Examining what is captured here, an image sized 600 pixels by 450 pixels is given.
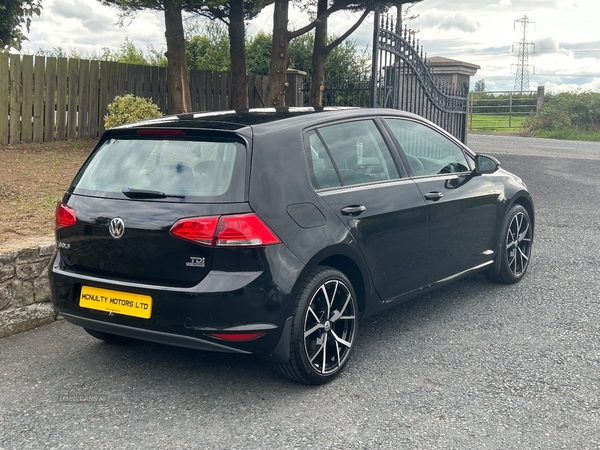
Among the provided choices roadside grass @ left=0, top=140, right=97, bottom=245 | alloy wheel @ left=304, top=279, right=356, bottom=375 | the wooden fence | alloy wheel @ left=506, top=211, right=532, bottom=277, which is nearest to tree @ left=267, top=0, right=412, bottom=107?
the wooden fence

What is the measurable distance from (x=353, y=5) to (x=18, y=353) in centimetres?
1148

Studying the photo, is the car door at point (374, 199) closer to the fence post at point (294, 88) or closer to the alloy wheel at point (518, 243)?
the alloy wheel at point (518, 243)

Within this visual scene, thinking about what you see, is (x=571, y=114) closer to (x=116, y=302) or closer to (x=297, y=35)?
(x=297, y=35)

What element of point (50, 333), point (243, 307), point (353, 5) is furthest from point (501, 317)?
point (353, 5)

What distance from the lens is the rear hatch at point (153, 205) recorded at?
3846 mm

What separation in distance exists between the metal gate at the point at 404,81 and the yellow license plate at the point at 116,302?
30.2ft

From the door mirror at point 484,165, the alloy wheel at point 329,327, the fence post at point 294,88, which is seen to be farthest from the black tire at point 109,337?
the fence post at point 294,88


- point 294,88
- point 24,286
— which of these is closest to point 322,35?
point 294,88

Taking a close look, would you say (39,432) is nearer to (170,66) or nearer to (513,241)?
(513,241)

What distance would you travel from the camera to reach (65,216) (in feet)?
14.2

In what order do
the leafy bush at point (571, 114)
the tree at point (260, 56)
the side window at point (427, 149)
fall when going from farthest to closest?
the leafy bush at point (571, 114) < the tree at point (260, 56) < the side window at point (427, 149)

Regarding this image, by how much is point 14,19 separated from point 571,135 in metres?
22.4

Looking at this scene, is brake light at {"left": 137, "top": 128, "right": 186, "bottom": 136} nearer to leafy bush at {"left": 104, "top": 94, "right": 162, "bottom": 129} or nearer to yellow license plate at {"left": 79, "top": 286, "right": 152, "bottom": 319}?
yellow license plate at {"left": 79, "top": 286, "right": 152, "bottom": 319}

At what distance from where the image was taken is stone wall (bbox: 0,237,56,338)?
17.1 ft
